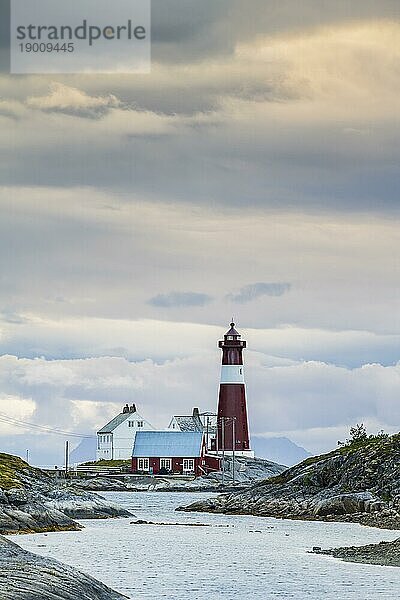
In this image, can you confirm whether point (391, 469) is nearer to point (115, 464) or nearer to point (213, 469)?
point (213, 469)

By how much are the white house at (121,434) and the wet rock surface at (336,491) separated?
70784mm

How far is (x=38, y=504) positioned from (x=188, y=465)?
251 ft

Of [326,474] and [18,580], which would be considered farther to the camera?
[326,474]

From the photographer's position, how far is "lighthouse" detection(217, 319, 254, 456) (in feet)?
377

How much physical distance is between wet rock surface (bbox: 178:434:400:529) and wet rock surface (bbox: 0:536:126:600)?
106 feet

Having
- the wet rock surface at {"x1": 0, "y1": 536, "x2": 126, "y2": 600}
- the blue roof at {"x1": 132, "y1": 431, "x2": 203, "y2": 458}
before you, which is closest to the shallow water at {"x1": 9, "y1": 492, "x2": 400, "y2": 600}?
the wet rock surface at {"x1": 0, "y1": 536, "x2": 126, "y2": 600}

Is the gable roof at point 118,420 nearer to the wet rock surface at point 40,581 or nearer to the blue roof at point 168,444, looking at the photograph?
the blue roof at point 168,444

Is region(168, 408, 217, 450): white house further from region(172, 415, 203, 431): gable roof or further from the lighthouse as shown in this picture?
the lighthouse

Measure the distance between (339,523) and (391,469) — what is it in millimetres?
8847

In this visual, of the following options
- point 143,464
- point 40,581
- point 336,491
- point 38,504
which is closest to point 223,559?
point 38,504

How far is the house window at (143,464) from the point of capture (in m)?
129

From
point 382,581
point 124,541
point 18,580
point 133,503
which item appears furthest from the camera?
point 133,503

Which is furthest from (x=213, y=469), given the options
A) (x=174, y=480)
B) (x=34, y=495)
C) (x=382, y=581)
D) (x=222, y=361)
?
(x=382, y=581)

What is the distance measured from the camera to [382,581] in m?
29.2
